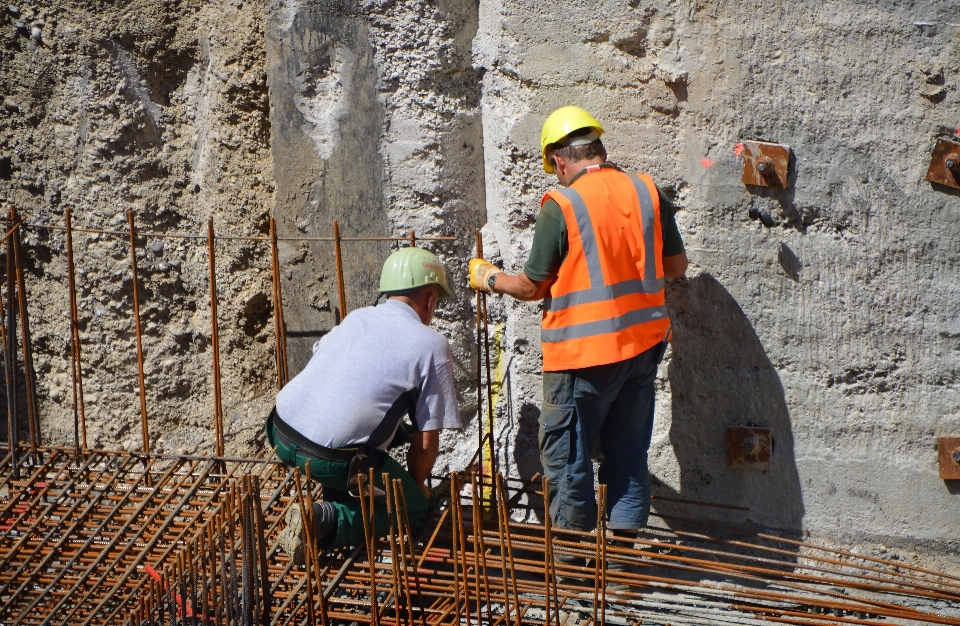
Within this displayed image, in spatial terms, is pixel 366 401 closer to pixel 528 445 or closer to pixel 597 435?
pixel 597 435

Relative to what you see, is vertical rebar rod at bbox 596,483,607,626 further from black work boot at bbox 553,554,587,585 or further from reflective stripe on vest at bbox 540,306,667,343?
reflective stripe on vest at bbox 540,306,667,343

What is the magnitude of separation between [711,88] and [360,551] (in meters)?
2.37

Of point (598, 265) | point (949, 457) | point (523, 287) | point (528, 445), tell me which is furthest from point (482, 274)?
point (949, 457)

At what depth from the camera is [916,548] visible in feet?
12.3

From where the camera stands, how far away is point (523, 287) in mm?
3324

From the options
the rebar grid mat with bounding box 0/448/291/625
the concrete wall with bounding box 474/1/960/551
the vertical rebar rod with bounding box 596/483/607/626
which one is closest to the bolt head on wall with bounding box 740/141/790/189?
the concrete wall with bounding box 474/1/960/551

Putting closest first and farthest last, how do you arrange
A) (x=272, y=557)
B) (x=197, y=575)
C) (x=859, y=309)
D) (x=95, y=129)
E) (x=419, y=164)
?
(x=197, y=575)
(x=272, y=557)
(x=859, y=309)
(x=419, y=164)
(x=95, y=129)

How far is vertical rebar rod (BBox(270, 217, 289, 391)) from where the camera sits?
3898mm

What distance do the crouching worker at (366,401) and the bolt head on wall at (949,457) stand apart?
2055 mm

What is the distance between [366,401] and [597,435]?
0.96 meters

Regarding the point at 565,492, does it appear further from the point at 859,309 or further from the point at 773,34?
the point at 773,34

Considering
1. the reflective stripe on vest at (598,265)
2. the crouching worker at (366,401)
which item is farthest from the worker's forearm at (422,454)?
the reflective stripe on vest at (598,265)

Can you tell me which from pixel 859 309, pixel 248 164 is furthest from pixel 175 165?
pixel 859 309

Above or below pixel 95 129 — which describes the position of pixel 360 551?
below
